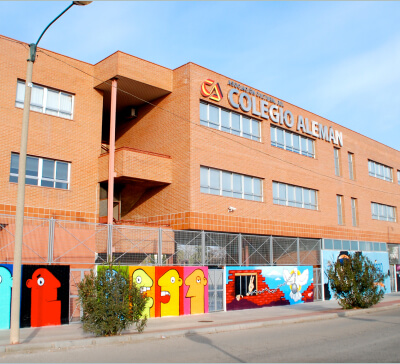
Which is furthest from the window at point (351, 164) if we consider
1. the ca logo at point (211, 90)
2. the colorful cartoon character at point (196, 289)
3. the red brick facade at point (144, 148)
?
the colorful cartoon character at point (196, 289)

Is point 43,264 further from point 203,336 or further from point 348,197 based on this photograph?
point 348,197

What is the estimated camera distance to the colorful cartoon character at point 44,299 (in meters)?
15.5

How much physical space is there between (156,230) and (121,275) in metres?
7.02

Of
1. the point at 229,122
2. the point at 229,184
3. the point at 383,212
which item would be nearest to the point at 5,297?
the point at 229,184

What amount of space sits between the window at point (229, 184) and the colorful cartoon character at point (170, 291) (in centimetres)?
535

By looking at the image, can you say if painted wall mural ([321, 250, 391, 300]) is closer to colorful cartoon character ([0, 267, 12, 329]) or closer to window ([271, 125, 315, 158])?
window ([271, 125, 315, 158])

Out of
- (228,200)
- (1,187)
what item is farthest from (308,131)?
(1,187)

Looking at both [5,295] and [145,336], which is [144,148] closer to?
[5,295]

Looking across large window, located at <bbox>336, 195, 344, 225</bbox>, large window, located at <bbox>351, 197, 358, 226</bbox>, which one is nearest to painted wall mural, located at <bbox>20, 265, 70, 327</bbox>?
large window, located at <bbox>336, 195, 344, 225</bbox>

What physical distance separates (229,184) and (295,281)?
6842mm

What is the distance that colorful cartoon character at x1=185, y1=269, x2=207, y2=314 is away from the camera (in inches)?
789

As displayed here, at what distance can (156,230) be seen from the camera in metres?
19.7

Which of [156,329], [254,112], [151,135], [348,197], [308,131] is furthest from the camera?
[348,197]

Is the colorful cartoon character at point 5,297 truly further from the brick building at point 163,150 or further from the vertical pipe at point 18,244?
the brick building at point 163,150
